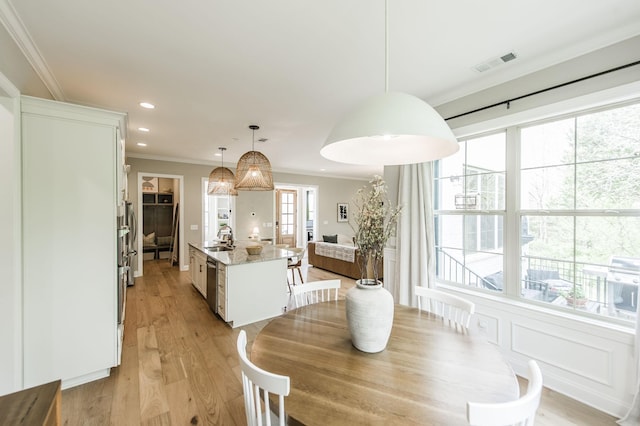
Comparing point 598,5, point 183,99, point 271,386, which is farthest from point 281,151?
point 271,386

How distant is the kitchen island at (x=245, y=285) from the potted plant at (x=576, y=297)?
115 inches

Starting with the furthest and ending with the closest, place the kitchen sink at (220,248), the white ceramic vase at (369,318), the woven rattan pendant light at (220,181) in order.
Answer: the woven rattan pendant light at (220,181), the kitchen sink at (220,248), the white ceramic vase at (369,318)

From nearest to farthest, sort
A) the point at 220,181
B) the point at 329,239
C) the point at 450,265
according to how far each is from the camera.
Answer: the point at 450,265, the point at 220,181, the point at 329,239

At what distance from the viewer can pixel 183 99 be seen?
119 inches

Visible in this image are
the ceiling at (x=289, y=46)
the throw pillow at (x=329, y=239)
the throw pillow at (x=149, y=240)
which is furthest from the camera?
the throw pillow at (x=329, y=239)

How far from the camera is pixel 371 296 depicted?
134 cm

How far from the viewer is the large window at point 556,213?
1.97m

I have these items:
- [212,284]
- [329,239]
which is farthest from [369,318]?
[329,239]

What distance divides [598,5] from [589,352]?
2344 mm

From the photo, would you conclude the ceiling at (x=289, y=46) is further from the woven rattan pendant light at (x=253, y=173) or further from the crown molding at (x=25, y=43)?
the woven rattan pendant light at (x=253, y=173)

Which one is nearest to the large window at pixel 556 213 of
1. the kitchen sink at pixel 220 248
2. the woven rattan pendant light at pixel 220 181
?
the kitchen sink at pixel 220 248

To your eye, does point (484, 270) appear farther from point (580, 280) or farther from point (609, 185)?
point (609, 185)

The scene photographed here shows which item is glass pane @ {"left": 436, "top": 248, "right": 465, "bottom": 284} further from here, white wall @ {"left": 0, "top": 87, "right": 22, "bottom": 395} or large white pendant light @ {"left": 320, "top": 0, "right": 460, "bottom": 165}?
white wall @ {"left": 0, "top": 87, "right": 22, "bottom": 395}

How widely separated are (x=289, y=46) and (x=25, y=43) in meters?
1.92
